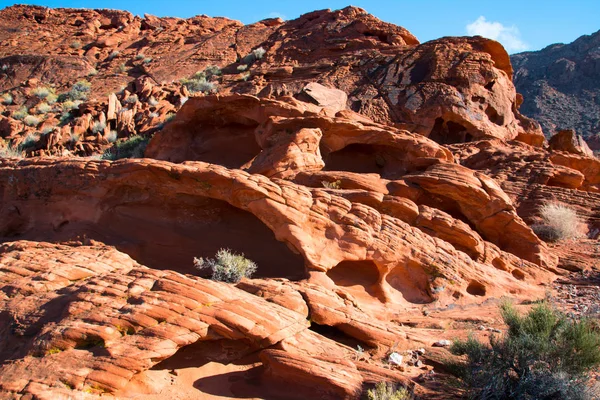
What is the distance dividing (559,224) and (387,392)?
28.2 ft

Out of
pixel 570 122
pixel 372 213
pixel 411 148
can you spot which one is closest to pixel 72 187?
pixel 372 213

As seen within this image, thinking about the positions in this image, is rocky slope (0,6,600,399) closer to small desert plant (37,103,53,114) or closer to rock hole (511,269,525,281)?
rock hole (511,269,525,281)

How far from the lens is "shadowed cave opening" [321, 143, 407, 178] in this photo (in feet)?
39.7

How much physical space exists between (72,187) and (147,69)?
62.8ft

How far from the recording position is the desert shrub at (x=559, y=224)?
11.3 meters

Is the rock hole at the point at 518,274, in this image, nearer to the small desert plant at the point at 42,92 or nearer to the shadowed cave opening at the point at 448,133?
the shadowed cave opening at the point at 448,133

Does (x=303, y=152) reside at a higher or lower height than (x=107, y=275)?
higher

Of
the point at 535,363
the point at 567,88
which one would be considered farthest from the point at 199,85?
the point at 567,88

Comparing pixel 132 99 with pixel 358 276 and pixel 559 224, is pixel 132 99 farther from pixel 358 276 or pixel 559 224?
pixel 559 224

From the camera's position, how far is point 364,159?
12.6 m

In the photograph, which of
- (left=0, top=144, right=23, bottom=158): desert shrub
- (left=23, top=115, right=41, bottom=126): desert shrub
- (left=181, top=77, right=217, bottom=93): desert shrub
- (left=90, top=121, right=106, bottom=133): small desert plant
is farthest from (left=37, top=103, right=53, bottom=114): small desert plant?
(left=181, top=77, right=217, bottom=93): desert shrub

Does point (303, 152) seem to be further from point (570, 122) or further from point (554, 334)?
point (570, 122)

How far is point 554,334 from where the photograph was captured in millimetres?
5312

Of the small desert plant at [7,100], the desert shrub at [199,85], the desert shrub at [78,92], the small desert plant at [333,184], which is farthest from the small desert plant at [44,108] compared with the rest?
the small desert plant at [333,184]
